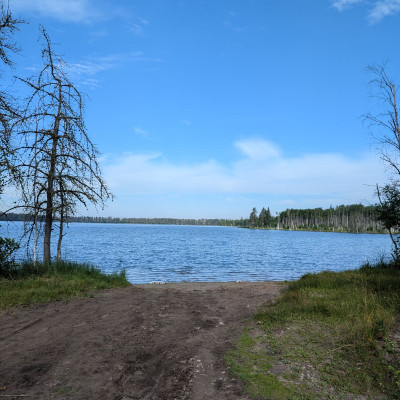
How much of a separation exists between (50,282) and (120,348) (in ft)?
18.3

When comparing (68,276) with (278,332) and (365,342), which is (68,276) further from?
(365,342)

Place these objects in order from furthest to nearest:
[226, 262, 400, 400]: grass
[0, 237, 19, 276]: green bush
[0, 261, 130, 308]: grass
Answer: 1. [0, 237, 19, 276]: green bush
2. [0, 261, 130, 308]: grass
3. [226, 262, 400, 400]: grass

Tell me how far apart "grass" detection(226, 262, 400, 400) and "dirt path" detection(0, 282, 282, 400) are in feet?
1.76

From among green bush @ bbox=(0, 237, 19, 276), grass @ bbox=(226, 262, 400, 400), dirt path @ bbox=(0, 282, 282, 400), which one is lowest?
dirt path @ bbox=(0, 282, 282, 400)

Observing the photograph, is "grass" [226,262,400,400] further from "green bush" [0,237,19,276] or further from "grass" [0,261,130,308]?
"green bush" [0,237,19,276]

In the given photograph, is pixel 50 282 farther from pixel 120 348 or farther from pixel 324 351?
pixel 324 351

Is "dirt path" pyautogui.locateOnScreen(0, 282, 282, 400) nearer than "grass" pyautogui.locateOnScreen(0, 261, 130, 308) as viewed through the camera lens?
Yes

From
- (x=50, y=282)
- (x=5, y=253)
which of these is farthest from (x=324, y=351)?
(x=5, y=253)

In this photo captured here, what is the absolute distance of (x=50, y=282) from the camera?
10445 mm

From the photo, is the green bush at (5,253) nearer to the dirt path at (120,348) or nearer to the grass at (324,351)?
the dirt path at (120,348)

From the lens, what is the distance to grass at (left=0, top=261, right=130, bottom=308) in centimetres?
911

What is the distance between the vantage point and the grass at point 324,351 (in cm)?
456

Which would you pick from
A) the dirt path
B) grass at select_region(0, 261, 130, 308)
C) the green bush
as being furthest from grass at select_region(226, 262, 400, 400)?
the green bush

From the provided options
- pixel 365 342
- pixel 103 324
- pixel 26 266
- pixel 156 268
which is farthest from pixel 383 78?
pixel 156 268
